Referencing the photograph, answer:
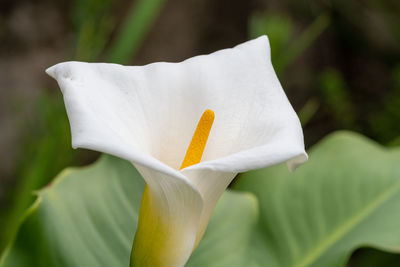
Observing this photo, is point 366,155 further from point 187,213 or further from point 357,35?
point 357,35

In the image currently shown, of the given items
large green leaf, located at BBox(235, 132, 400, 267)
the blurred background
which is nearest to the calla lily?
large green leaf, located at BBox(235, 132, 400, 267)

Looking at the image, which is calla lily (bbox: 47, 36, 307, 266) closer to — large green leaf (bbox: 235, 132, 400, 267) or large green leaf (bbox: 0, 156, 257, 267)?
large green leaf (bbox: 0, 156, 257, 267)

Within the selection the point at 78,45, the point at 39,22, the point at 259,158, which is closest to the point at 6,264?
the point at 259,158

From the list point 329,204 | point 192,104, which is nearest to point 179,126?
point 192,104

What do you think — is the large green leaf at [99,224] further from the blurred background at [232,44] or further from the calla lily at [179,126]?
the blurred background at [232,44]

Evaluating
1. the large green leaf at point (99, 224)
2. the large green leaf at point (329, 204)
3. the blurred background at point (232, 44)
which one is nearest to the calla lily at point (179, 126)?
the large green leaf at point (99, 224)
